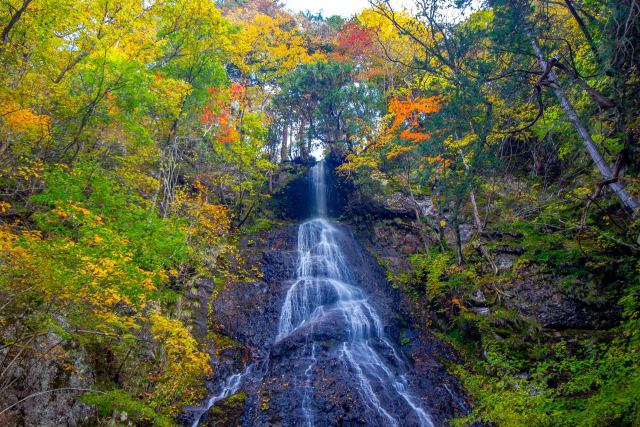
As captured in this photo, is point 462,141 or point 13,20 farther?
point 462,141

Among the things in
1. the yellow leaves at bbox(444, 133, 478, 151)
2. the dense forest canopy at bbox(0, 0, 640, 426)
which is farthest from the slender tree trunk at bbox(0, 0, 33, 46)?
the yellow leaves at bbox(444, 133, 478, 151)

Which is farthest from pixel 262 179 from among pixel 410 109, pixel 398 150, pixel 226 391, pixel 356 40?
pixel 356 40

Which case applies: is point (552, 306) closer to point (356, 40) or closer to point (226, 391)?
point (226, 391)

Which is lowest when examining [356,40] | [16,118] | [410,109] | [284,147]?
[16,118]

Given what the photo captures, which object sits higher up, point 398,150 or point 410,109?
point 410,109

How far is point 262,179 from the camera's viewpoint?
54.0 feet

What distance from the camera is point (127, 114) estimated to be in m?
9.83

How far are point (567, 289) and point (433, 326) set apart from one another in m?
4.79

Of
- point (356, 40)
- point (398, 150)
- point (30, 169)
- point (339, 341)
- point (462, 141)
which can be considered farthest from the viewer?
point (356, 40)

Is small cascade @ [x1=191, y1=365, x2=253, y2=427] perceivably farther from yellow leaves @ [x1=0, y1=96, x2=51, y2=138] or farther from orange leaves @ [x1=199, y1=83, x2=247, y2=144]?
orange leaves @ [x1=199, y1=83, x2=247, y2=144]

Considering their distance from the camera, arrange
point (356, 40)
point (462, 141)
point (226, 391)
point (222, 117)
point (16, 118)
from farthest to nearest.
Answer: point (356, 40), point (222, 117), point (462, 141), point (226, 391), point (16, 118)

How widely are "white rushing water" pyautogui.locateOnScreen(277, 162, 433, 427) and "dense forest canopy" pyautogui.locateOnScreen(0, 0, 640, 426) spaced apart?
6.95 feet

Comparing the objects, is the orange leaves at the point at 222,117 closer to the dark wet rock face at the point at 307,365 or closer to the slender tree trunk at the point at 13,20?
the dark wet rock face at the point at 307,365

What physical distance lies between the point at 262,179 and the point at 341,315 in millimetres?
7716
